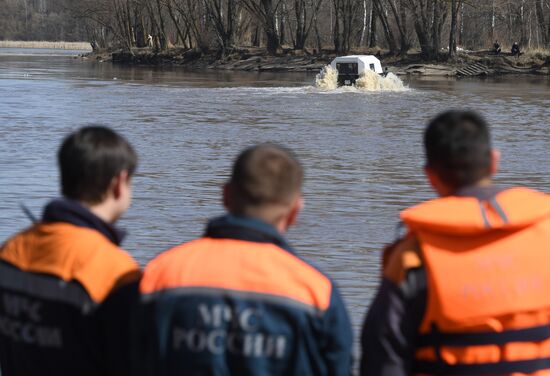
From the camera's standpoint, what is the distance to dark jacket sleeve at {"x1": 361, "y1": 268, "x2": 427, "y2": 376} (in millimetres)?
3145

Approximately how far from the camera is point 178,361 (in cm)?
311

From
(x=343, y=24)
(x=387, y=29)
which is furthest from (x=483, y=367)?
(x=343, y=24)

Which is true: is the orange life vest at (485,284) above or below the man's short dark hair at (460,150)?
below

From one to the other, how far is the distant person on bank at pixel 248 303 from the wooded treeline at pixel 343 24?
196 ft

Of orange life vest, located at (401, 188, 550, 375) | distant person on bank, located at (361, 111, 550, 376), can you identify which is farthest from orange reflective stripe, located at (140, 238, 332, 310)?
orange life vest, located at (401, 188, 550, 375)

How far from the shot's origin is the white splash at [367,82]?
139 feet

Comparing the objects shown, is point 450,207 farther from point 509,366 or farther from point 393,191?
point 393,191

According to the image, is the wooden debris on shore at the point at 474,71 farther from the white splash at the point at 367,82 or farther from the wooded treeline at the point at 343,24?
the white splash at the point at 367,82

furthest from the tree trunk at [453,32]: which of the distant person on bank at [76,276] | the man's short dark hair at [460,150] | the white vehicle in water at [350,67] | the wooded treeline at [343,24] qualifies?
the distant person on bank at [76,276]

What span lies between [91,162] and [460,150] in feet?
3.55

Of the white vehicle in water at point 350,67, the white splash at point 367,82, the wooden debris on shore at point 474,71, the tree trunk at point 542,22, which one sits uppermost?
the tree trunk at point 542,22

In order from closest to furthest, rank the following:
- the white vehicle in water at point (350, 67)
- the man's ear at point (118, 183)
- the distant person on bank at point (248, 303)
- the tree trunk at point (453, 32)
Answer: the distant person on bank at point (248, 303) → the man's ear at point (118, 183) → the white vehicle in water at point (350, 67) → the tree trunk at point (453, 32)

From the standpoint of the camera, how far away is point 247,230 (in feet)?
10.3

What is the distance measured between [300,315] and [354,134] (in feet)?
68.5
